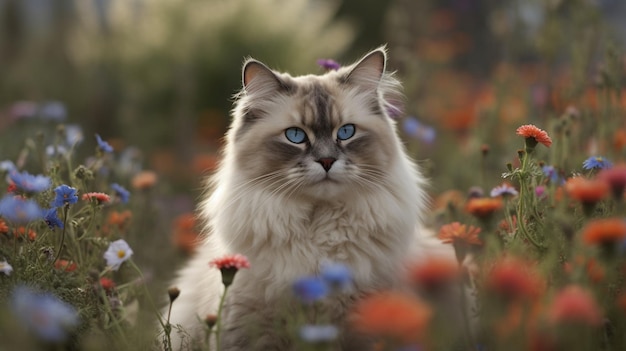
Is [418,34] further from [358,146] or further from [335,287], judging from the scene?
[335,287]

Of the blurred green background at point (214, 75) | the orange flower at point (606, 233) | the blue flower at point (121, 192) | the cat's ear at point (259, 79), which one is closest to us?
the orange flower at point (606, 233)

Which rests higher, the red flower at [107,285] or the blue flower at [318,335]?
the red flower at [107,285]

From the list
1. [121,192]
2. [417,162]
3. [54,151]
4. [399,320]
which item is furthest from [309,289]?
[417,162]

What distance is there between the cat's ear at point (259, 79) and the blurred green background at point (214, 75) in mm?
2036

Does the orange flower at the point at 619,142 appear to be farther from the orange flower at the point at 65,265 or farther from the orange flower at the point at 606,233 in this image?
the orange flower at the point at 65,265

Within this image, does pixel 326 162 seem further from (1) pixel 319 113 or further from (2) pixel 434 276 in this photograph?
(2) pixel 434 276

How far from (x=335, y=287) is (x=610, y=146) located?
2546 millimetres

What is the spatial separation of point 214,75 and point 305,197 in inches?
221

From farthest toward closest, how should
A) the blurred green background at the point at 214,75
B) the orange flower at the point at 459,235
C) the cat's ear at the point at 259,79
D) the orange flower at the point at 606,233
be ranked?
the blurred green background at the point at 214,75
the cat's ear at the point at 259,79
the orange flower at the point at 459,235
the orange flower at the point at 606,233

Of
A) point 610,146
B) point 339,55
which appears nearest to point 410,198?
point 610,146

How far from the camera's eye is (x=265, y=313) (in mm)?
2455

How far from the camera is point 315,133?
2.62m

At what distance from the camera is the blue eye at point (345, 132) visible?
2.66 m

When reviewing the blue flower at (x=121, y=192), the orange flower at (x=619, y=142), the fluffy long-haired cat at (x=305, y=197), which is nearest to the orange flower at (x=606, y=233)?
the fluffy long-haired cat at (x=305, y=197)
